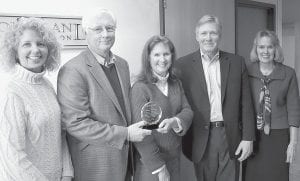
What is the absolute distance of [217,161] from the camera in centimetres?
229

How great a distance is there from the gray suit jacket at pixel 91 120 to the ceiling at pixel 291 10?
6404 millimetres

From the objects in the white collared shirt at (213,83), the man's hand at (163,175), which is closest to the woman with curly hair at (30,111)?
the man's hand at (163,175)

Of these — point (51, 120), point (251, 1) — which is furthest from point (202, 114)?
point (251, 1)

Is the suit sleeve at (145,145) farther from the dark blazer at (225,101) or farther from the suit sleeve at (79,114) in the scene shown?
the dark blazer at (225,101)

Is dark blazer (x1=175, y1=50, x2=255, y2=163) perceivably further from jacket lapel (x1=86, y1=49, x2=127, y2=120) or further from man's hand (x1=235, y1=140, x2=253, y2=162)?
jacket lapel (x1=86, y1=49, x2=127, y2=120)

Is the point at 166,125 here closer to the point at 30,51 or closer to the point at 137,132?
the point at 137,132

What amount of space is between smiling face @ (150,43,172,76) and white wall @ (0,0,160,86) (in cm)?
75

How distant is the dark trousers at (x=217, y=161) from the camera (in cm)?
227

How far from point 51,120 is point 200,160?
1.13 metres

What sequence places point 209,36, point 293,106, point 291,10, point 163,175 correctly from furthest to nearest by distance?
point 291,10 < point 293,106 < point 209,36 < point 163,175

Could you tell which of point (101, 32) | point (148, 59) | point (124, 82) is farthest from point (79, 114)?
point (148, 59)

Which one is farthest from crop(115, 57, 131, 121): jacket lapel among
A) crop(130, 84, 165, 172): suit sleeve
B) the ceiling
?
the ceiling

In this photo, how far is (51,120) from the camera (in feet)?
5.18

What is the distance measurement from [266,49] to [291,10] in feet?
18.1
